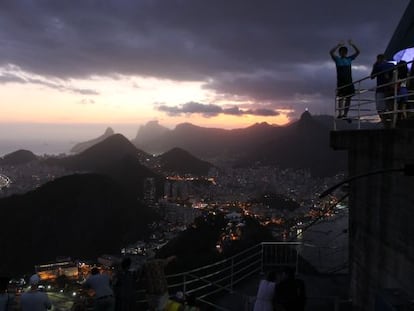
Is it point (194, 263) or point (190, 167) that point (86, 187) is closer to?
point (190, 167)

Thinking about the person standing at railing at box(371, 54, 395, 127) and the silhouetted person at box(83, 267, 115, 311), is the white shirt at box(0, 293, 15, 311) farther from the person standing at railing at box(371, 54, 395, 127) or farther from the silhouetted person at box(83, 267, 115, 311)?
the person standing at railing at box(371, 54, 395, 127)

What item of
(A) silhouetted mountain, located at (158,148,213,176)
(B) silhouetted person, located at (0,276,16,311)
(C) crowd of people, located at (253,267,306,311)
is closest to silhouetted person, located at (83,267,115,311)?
(B) silhouetted person, located at (0,276,16,311)

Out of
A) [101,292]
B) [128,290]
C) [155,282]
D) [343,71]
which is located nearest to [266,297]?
[155,282]

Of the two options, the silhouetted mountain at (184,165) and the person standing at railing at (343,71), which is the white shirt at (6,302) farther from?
the silhouetted mountain at (184,165)

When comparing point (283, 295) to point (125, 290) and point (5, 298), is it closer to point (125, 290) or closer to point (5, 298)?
point (125, 290)

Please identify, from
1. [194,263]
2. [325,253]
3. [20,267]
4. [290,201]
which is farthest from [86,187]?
[325,253]

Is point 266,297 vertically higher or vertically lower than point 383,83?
lower
